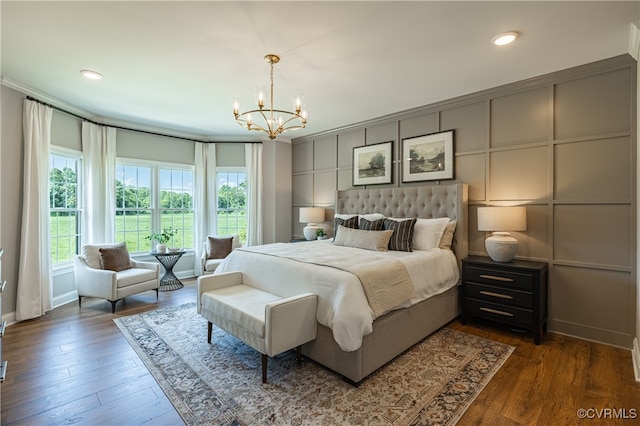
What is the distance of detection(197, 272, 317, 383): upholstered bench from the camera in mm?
2244

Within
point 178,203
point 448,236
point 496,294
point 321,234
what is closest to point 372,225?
point 448,236

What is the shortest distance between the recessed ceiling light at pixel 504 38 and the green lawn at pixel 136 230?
16.7ft

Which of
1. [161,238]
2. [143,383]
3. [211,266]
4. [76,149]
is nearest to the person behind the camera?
[143,383]

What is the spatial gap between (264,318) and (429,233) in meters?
2.36

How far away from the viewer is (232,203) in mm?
6258

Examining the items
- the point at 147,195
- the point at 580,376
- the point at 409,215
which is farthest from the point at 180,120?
the point at 580,376

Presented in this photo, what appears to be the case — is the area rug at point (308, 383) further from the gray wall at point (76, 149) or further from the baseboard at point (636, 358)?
the gray wall at point (76, 149)

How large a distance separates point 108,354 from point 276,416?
1.85 metres

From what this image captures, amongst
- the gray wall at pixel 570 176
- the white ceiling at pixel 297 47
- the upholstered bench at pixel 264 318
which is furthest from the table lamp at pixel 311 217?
the upholstered bench at pixel 264 318

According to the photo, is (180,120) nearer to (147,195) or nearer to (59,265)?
(147,195)

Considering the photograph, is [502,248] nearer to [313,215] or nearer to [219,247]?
[313,215]

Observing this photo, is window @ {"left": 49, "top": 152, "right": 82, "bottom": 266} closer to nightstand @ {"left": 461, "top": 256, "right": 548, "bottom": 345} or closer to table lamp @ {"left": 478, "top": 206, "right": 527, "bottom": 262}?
nightstand @ {"left": 461, "top": 256, "right": 548, "bottom": 345}

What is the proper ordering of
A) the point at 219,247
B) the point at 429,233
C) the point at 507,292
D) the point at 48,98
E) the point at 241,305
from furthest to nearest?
1. the point at 219,247
2. the point at 48,98
3. the point at 429,233
4. the point at 507,292
5. the point at 241,305

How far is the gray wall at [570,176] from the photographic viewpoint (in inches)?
114
